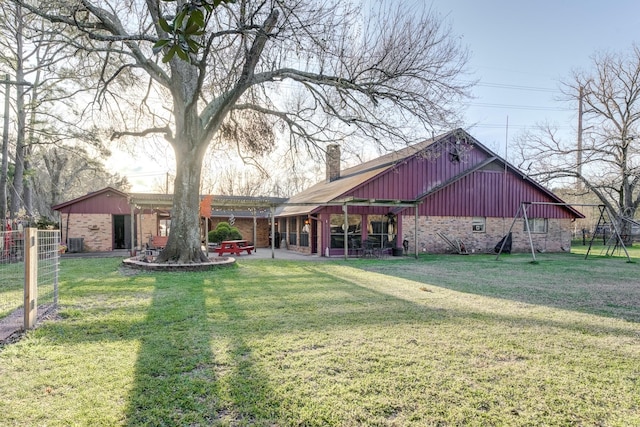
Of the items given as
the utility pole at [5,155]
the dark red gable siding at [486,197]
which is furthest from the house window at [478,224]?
the utility pole at [5,155]

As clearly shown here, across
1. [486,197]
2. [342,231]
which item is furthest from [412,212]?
[486,197]

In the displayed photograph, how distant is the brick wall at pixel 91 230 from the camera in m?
19.1

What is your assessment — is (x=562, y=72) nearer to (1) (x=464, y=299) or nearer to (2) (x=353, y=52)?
(2) (x=353, y=52)

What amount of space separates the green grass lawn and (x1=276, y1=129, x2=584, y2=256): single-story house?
10501 mm

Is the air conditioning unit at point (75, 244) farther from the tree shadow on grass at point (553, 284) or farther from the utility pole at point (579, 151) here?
the utility pole at point (579, 151)

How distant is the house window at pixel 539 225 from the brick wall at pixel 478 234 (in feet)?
0.61

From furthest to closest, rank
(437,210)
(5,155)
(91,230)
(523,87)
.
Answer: (523,87), (91,230), (437,210), (5,155)

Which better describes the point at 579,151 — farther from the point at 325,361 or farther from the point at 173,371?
the point at 173,371

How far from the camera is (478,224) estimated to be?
2002 centimetres

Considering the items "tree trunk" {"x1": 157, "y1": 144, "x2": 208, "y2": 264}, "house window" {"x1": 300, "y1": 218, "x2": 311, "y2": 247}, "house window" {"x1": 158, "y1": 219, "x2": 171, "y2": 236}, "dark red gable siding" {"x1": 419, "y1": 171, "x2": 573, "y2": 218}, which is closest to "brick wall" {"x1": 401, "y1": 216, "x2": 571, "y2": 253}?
"dark red gable siding" {"x1": 419, "y1": 171, "x2": 573, "y2": 218}

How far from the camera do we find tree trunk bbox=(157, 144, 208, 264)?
11.3 meters

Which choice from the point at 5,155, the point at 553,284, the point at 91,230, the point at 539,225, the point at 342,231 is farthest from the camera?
the point at 539,225

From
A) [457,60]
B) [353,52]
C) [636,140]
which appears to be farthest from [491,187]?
[353,52]

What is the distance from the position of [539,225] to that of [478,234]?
4.19m
